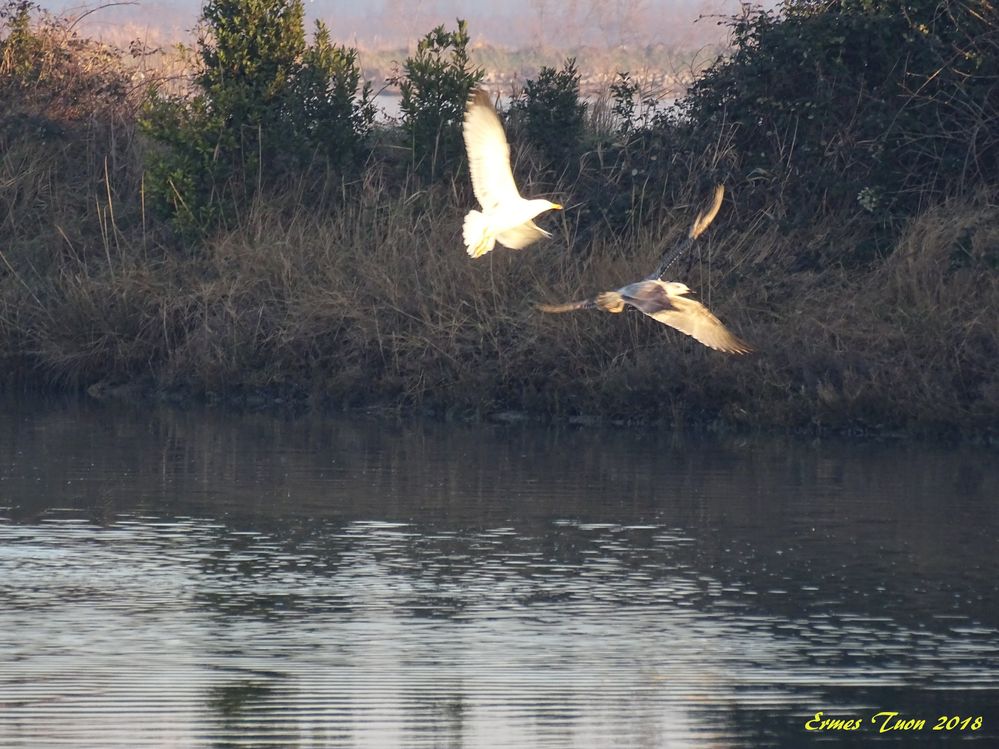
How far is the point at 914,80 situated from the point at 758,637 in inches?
503

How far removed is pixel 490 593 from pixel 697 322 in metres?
2.09

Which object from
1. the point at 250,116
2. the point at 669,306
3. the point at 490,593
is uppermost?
the point at 250,116

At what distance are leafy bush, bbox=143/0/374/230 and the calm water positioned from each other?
637 centimetres

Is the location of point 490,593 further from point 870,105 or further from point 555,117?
point 555,117

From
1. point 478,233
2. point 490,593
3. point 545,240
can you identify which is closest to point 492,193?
point 478,233

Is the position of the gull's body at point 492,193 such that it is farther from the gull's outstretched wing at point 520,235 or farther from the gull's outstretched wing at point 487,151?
the gull's outstretched wing at point 520,235

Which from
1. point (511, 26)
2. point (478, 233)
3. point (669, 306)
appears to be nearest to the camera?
point (669, 306)

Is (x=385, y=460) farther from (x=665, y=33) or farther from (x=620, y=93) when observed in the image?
(x=665, y=33)

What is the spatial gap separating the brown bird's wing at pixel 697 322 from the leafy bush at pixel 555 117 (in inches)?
452

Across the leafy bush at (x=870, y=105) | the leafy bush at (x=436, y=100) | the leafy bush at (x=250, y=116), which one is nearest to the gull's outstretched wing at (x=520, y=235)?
the leafy bush at (x=870, y=105)

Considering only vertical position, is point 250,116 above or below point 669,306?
above

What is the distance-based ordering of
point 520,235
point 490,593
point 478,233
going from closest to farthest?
point 490,593, point 478,233, point 520,235

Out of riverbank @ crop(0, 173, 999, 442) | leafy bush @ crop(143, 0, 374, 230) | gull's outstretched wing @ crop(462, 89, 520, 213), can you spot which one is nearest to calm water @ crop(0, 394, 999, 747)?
riverbank @ crop(0, 173, 999, 442)

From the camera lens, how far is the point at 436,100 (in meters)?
21.8
